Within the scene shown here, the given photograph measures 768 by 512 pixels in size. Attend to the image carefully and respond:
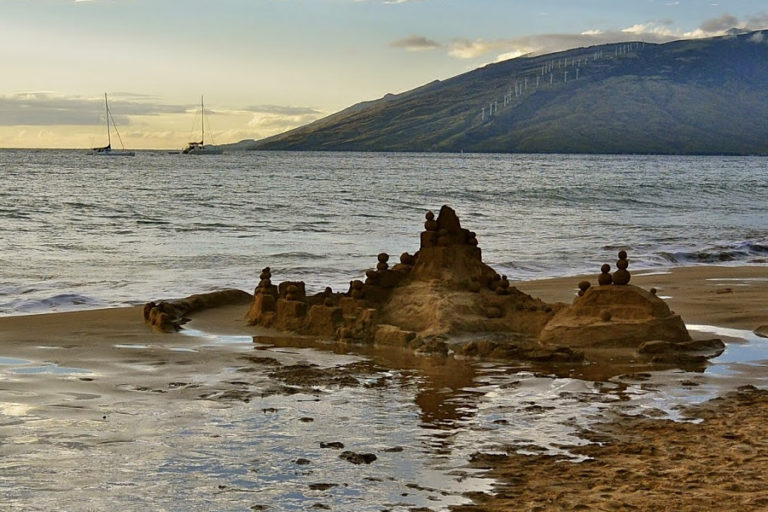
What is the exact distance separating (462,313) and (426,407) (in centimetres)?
332

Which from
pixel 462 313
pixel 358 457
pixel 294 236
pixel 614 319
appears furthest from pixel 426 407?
pixel 294 236

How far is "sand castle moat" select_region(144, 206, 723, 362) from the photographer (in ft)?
33.7

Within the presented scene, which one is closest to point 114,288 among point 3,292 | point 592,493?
point 3,292

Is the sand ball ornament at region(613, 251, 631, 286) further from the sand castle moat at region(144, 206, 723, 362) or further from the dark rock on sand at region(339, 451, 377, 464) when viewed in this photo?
the dark rock on sand at region(339, 451, 377, 464)

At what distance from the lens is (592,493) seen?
5.38m

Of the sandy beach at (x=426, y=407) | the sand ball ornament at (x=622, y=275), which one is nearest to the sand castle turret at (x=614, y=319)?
the sand ball ornament at (x=622, y=275)

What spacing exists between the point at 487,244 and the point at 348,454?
2095 cm

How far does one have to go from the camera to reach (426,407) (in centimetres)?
771

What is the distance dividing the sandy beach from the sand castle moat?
0.45 metres

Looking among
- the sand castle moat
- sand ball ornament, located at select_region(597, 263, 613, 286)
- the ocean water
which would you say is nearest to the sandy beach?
the sand castle moat

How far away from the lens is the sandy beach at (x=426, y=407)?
541 centimetres

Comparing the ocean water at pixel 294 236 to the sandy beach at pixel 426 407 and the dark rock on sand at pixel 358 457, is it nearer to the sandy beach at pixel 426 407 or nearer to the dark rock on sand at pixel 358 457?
the sandy beach at pixel 426 407

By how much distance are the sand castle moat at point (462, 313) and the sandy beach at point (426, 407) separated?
0.45 meters

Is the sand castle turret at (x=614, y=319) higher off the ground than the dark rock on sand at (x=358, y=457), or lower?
higher
